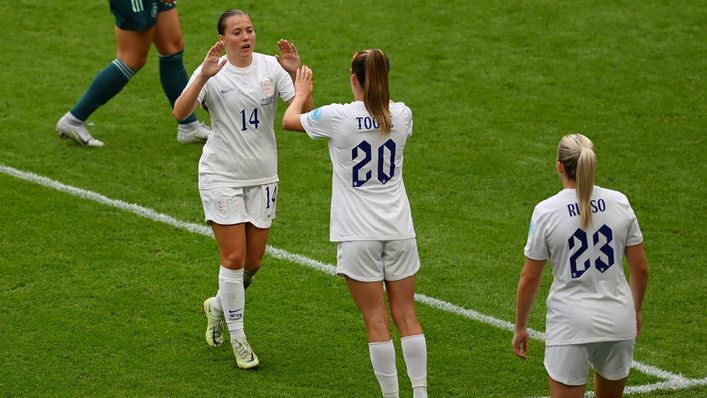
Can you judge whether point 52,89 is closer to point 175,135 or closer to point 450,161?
point 175,135

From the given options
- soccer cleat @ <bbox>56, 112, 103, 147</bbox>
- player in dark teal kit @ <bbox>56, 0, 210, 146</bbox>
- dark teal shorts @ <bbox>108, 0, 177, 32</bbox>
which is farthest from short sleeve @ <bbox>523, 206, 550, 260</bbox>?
soccer cleat @ <bbox>56, 112, 103, 147</bbox>

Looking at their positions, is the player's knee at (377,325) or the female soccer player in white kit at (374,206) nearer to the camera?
the female soccer player in white kit at (374,206)

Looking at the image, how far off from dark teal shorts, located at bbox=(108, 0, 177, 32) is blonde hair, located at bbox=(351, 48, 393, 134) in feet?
16.6

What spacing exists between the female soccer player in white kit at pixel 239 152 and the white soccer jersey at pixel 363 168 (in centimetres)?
93

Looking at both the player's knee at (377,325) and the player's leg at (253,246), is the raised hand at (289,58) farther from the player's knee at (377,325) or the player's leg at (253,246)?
the player's knee at (377,325)

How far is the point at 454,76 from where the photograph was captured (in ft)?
42.4

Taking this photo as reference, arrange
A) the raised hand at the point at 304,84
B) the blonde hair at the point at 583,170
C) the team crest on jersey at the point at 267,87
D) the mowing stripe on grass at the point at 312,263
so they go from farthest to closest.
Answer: the team crest on jersey at the point at 267,87, the mowing stripe on grass at the point at 312,263, the raised hand at the point at 304,84, the blonde hair at the point at 583,170

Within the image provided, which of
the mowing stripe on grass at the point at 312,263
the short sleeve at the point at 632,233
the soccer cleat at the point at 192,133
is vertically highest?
the short sleeve at the point at 632,233

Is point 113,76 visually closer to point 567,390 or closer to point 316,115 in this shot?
point 316,115

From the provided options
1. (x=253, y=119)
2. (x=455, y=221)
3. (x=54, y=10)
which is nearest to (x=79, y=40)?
(x=54, y=10)

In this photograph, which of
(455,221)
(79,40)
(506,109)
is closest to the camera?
(455,221)

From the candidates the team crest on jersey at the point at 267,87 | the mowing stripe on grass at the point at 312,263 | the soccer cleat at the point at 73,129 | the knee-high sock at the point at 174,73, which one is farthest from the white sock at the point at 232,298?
the soccer cleat at the point at 73,129

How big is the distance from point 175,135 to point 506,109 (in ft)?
11.1

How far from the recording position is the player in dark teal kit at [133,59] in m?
11.0
